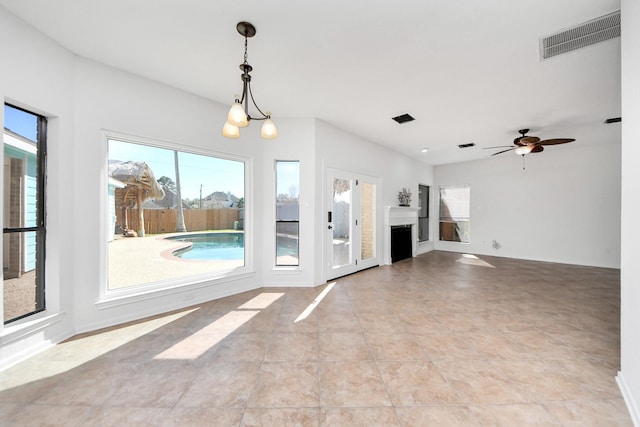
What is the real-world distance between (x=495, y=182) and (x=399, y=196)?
3.08 meters

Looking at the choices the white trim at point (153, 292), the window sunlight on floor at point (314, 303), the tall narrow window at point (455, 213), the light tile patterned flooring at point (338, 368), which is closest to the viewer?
the light tile patterned flooring at point (338, 368)

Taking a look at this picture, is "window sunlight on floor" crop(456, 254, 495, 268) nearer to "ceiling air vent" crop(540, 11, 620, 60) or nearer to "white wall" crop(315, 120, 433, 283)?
"white wall" crop(315, 120, 433, 283)

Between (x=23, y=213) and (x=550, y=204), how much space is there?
374 inches

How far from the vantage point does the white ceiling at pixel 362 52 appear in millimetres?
1970

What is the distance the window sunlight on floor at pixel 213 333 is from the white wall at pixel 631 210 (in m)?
3.10

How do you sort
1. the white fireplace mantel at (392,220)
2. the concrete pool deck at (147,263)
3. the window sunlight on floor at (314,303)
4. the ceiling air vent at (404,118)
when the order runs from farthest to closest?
the white fireplace mantel at (392,220) → the ceiling air vent at (404,118) → the window sunlight on floor at (314,303) → the concrete pool deck at (147,263)

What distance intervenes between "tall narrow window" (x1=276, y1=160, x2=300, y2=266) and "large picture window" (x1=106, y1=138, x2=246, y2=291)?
1.97ft

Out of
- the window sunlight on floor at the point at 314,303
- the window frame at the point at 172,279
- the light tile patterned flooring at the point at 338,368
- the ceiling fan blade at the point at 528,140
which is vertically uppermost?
the ceiling fan blade at the point at 528,140

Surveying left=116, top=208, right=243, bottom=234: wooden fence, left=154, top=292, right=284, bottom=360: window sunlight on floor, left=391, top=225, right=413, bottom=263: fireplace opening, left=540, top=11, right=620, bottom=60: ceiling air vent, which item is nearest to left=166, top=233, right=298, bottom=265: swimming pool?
left=116, top=208, right=243, bottom=234: wooden fence

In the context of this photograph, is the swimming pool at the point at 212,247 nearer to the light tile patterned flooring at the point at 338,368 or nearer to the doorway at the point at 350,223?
the light tile patterned flooring at the point at 338,368

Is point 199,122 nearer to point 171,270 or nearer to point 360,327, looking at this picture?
point 171,270

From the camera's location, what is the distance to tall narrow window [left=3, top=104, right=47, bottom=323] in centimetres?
212

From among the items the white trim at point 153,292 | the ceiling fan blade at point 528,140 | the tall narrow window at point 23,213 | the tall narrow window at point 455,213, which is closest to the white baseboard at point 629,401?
the ceiling fan blade at point 528,140

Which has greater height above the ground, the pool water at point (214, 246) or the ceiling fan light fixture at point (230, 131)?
the ceiling fan light fixture at point (230, 131)
